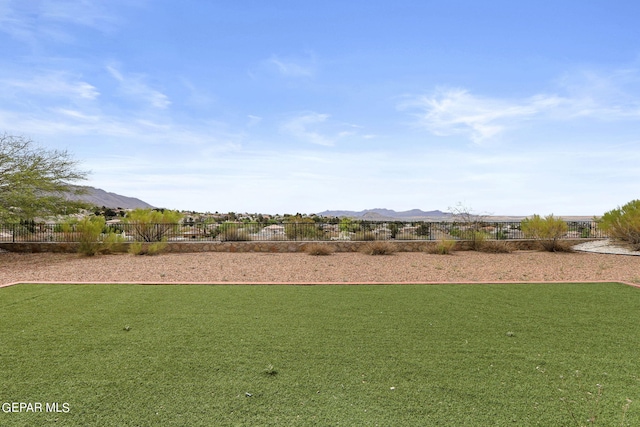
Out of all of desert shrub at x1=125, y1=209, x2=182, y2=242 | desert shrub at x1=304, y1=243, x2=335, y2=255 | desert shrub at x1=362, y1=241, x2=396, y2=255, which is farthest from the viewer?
desert shrub at x1=125, y1=209, x2=182, y2=242

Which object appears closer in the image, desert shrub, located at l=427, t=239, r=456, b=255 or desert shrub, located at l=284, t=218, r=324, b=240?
desert shrub, located at l=427, t=239, r=456, b=255

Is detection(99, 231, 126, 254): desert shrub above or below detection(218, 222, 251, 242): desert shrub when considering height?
below

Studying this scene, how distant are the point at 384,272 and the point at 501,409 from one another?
840cm

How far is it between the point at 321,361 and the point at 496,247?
15.6 meters

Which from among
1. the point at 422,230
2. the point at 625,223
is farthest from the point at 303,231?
the point at 625,223

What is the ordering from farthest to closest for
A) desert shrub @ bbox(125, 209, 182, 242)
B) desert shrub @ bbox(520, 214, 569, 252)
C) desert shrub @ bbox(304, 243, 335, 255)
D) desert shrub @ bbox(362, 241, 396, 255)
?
1. desert shrub @ bbox(125, 209, 182, 242)
2. desert shrub @ bbox(520, 214, 569, 252)
3. desert shrub @ bbox(362, 241, 396, 255)
4. desert shrub @ bbox(304, 243, 335, 255)

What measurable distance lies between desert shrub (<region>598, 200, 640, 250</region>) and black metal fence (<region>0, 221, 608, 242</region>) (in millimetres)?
1769

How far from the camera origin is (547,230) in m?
19.1

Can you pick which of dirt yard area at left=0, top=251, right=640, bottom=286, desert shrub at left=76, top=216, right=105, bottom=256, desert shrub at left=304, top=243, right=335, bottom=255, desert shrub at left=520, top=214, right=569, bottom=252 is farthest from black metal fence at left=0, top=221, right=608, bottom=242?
desert shrub at left=304, top=243, right=335, bottom=255

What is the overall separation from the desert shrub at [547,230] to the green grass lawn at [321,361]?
12.0m

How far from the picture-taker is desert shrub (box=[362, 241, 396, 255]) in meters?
17.0

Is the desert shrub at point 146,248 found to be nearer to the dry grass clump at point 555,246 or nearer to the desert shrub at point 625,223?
the dry grass clump at point 555,246

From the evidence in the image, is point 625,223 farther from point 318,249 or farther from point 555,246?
point 318,249

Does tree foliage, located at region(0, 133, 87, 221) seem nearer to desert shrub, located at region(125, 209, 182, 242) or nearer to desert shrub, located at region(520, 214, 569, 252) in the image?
desert shrub, located at region(125, 209, 182, 242)
